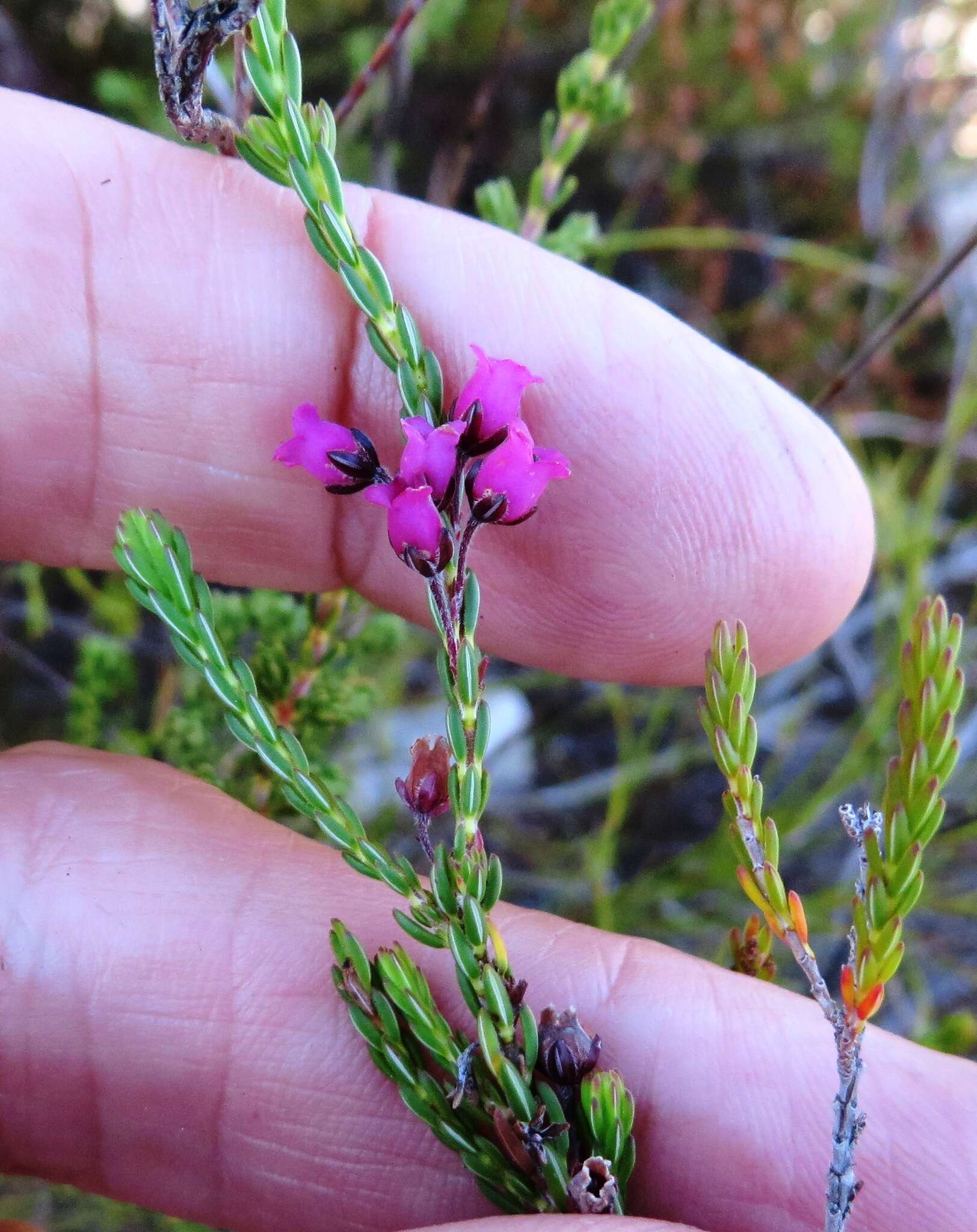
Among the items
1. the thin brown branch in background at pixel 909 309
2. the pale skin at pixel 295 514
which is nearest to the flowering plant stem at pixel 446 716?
the pale skin at pixel 295 514

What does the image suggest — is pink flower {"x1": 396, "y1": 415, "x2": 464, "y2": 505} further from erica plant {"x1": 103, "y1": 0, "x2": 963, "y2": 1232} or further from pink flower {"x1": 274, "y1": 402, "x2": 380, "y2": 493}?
pink flower {"x1": 274, "y1": 402, "x2": 380, "y2": 493}

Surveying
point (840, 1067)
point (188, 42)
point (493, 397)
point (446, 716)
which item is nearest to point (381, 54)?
point (188, 42)

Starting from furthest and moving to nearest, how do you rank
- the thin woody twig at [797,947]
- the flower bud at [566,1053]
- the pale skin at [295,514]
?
the pale skin at [295,514]
the flower bud at [566,1053]
the thin woody twig at [797,947]

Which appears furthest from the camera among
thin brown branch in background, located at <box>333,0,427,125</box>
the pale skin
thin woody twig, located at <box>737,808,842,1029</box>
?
the pale skin

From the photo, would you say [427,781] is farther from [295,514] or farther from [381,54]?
[381,54]

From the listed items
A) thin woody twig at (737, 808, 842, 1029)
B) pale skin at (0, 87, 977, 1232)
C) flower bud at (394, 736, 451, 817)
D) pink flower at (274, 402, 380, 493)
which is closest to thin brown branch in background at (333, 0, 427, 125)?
pale skin at (0, 87, 977, 1232)

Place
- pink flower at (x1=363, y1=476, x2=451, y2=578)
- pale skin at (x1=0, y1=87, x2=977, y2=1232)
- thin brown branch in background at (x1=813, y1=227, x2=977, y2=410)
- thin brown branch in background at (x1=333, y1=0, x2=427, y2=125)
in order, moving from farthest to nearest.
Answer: thin brown branch in background at (x1=813, y1=227, x2=977, y2=410) < pale skin at (x1=0, y1=87, x2=977, y2=1232) < thin brown branch in background at (x1=333, y1=0, x2=427, y2=125) < pink flower at (x1=363, y1=476, x2=451, y2=578)

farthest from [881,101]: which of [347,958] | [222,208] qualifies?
[347,958]

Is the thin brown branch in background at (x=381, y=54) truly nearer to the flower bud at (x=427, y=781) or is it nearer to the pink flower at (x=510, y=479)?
the pink flower at (x=510, y=479)
